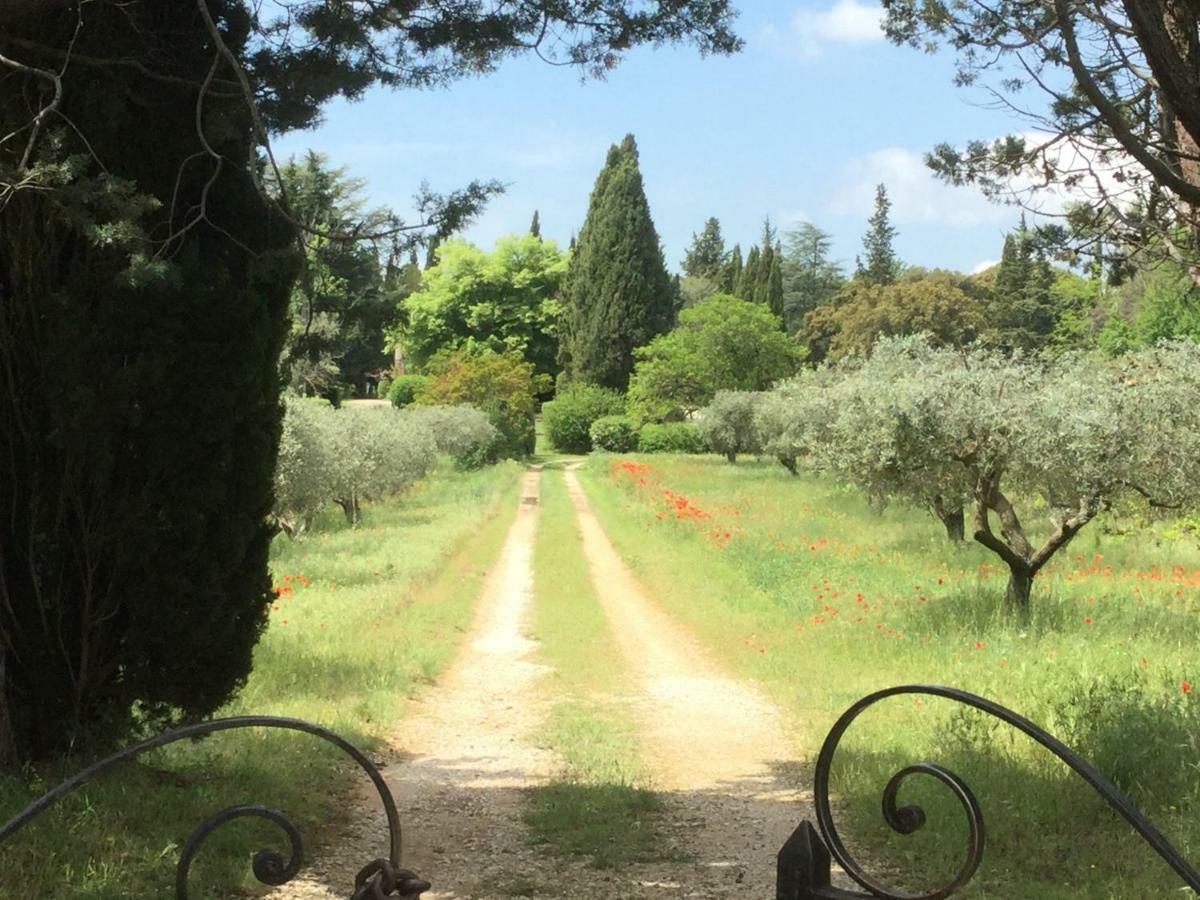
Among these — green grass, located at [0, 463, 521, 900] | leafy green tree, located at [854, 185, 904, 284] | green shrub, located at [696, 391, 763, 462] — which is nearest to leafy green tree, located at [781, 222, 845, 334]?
leafy green tree, located at [854, 185, 904, 284]

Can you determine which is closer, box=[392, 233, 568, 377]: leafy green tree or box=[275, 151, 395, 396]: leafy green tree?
box=[275, 151, 395, 396]: leafy green tree

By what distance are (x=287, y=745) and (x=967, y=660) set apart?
5919 millimetres

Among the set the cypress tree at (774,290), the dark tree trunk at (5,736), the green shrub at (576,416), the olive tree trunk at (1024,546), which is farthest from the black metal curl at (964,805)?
the cypress tree at (774,290)

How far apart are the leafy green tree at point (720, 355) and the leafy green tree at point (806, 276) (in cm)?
3190

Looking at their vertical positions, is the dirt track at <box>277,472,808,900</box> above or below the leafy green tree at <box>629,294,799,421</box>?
below

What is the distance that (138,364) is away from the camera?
5246 millimetres

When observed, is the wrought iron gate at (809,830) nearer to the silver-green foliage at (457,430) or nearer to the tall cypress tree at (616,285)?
the silver-green foliage at (457,430)

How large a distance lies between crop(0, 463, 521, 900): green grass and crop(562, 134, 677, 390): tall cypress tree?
37221 mm

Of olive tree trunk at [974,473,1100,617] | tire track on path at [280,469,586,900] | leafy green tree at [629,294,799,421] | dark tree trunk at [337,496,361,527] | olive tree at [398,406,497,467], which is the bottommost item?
tire track on path at [280,469,586,900]

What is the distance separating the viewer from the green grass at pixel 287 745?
4.71 meters

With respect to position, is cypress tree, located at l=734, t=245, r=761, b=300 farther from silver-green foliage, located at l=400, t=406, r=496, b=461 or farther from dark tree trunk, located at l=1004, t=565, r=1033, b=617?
dark tree trunk, located at l=1004, t=565, r=1033, b=617

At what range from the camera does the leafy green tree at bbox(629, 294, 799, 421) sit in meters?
46.4

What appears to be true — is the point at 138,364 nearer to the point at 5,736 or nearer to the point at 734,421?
the point at 5,736

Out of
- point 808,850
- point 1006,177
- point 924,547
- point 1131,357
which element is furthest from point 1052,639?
point 808,850
